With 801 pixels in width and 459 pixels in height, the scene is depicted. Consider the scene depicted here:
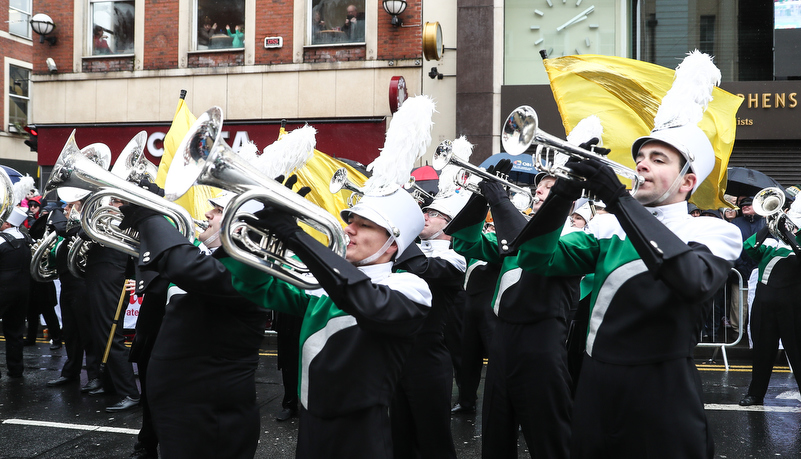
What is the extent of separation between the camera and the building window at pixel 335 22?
1440cm

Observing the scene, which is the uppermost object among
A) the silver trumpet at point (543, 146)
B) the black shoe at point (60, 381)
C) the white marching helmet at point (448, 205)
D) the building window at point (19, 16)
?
the building window at point (19, 16)

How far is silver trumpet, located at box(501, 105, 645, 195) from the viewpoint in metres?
2.79

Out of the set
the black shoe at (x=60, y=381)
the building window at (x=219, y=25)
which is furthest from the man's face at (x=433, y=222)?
the building window at (x=219, y=25)

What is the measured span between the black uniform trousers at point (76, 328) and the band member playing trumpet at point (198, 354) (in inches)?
160

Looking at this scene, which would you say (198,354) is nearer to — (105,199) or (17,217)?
(105,199)

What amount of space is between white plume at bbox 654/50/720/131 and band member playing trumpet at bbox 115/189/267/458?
2.23 meters

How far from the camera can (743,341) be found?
9.44m

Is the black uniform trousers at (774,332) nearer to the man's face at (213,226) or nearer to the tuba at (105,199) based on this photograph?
the man's face at (213,226)

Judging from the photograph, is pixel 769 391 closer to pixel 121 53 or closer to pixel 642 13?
pixel 642 13

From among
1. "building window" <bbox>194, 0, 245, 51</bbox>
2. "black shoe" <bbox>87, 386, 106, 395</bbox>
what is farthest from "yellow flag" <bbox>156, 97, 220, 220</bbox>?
"building window" <bbox>194, 0, 245, 51</bbox>

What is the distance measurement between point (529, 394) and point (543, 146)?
1673 millimetres

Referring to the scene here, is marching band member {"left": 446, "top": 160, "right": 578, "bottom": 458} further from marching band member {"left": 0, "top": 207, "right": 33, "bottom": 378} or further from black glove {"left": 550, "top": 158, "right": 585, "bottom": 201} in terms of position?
marching band member {"left": 0, "top": 207, "right": 33, "bottom": 378}

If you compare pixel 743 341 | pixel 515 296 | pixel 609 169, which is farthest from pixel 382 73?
pixel 609 169

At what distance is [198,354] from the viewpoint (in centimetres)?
361
